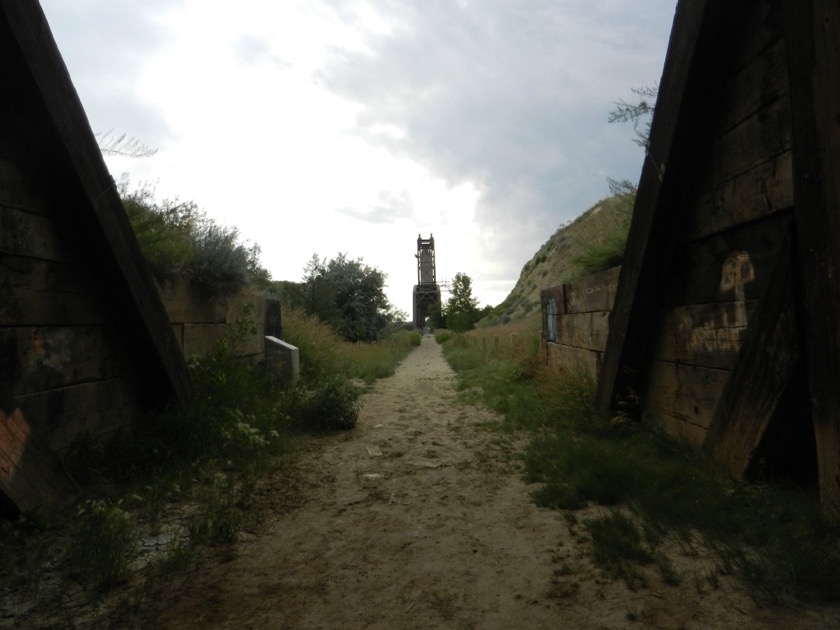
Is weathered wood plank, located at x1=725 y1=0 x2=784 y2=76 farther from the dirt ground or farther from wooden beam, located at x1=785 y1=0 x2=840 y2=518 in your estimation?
the dirt ground

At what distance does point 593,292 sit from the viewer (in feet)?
21.3

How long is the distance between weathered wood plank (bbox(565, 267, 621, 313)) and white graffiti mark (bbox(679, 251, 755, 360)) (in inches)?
55.3

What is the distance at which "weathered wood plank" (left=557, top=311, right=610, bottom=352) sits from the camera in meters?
6.14

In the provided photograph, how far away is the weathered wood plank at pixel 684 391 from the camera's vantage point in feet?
13.3

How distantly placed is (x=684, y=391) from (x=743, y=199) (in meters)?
1.64

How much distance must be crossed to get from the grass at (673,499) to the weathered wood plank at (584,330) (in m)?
0.48

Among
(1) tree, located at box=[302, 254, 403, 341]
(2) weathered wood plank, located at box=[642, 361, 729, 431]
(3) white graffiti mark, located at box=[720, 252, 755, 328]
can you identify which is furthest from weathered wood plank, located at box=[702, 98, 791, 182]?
(1) tree, located at box=[302, 254, 403, 341]

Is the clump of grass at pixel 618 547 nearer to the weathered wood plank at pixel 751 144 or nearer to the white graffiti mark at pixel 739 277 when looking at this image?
the white graffiti mark at pixel 739 277

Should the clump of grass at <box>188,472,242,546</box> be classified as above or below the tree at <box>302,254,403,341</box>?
below

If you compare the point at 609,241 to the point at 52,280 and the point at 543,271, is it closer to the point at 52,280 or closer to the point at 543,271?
the point at 52,280

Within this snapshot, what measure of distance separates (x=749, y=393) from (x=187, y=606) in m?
3.17

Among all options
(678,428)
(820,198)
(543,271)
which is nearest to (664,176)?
(820,198)

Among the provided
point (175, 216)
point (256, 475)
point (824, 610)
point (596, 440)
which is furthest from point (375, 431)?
point (824, 610)

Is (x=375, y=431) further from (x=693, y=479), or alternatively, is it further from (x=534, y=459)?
(x=693, y=479)
